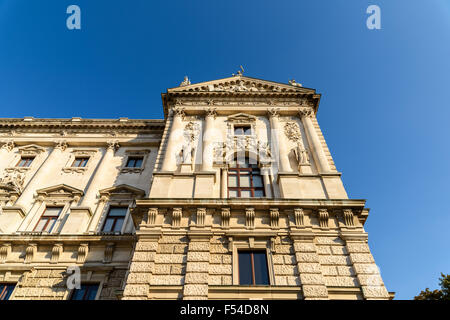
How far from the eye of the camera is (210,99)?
25.1m

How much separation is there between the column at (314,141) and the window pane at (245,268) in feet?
25.1

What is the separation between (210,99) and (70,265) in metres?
15.6

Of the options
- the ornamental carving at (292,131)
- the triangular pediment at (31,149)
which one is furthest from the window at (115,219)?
the ornamental carving at (292,131)

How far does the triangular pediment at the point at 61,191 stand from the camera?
22.0 metres

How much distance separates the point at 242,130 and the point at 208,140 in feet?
10.4

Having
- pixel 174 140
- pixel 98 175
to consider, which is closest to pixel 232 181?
pixel 174 140

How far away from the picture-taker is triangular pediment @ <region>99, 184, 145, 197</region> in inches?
862

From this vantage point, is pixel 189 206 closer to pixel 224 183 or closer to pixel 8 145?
pixel 224 183

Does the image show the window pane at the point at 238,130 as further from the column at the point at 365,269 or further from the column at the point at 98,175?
the column at the point at 365,269

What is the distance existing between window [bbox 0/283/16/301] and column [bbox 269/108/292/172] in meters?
16.5

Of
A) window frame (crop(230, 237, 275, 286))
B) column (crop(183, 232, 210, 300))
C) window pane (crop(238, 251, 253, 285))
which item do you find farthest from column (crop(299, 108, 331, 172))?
column (crop(183, 232, 210, 300))

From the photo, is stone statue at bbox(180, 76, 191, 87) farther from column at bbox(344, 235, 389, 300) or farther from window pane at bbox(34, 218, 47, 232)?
column at bbox(344, 235, 389, 300)
